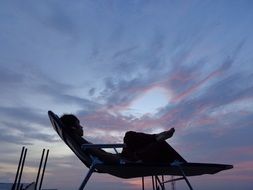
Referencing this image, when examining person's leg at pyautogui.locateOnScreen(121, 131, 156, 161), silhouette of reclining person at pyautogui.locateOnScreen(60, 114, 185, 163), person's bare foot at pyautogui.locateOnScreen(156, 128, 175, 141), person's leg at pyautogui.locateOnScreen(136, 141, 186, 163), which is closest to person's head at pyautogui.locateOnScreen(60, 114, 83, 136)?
silhouette of reclining person at pyautogui.locateOnScreen(60, 114, 185, 163)

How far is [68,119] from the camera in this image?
4.63 metres

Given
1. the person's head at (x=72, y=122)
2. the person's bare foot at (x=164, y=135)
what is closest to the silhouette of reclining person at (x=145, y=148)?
the person's bare foot at (x=164, y=135)

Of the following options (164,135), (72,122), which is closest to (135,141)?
(164,135)

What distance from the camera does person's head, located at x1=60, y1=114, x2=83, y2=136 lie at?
4535mm

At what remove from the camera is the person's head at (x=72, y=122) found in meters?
4.54

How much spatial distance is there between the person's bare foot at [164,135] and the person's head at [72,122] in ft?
3.99

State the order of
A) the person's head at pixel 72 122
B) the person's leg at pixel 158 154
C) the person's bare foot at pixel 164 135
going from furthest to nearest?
the person's head at pixel 72 122 → the person's leg at pixel 158 154 → the person's bare foot at pixel 164 135

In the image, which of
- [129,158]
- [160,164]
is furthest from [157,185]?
[160,164]

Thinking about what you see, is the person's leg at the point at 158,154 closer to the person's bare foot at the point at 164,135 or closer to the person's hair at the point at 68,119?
the person's bare foot at the point at 164,135

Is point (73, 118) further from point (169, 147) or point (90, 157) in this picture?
point (169, 147)

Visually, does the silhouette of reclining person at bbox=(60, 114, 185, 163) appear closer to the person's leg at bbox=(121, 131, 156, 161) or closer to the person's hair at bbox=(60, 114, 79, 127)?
the person's leg at bbox=(121, 131, 156, 161)

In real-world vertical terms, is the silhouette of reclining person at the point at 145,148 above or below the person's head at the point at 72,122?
below

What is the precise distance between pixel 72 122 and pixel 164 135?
4.77ft

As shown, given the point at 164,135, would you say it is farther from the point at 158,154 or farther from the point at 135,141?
the point at 135,141
